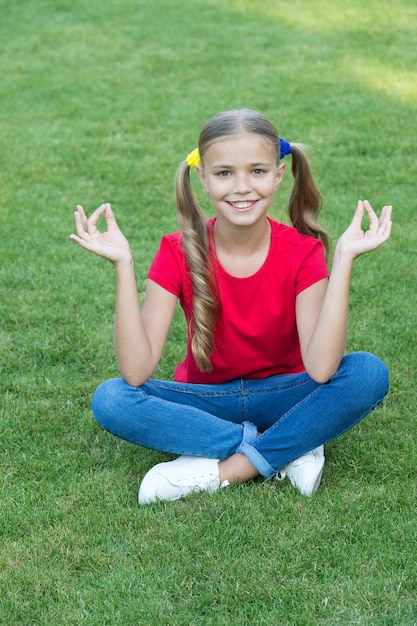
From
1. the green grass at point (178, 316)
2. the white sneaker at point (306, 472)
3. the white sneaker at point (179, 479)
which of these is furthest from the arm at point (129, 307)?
the white sneaker at point (306, 472)

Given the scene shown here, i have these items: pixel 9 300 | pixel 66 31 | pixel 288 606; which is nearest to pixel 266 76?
pixel 66 31

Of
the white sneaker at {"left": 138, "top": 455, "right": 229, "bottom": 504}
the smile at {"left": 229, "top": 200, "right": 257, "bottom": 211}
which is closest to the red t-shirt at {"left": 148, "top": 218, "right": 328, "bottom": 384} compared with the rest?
the smile at {"left": 229, "top": 200, "right": 257, "bottom": 211}

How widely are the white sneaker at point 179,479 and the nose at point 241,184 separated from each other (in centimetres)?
83

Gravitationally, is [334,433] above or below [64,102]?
above

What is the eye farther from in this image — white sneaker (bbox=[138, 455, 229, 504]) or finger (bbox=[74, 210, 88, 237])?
white sneaker (bbox=[138, 455, 229, 504])

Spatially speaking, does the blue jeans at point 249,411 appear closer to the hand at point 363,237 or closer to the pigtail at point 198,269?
the pigtail at point 198,269

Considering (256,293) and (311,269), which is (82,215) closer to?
(256,293)

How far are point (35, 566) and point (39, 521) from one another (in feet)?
0.75

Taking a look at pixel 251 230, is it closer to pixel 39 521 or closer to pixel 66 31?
pixel 39 521

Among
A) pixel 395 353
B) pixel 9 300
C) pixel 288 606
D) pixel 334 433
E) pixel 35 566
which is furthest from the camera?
pixel 9 300

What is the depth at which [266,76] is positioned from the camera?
7.48 metres

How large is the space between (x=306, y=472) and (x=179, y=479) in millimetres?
379

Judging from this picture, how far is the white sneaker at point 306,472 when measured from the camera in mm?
2850

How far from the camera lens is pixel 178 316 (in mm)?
4160
